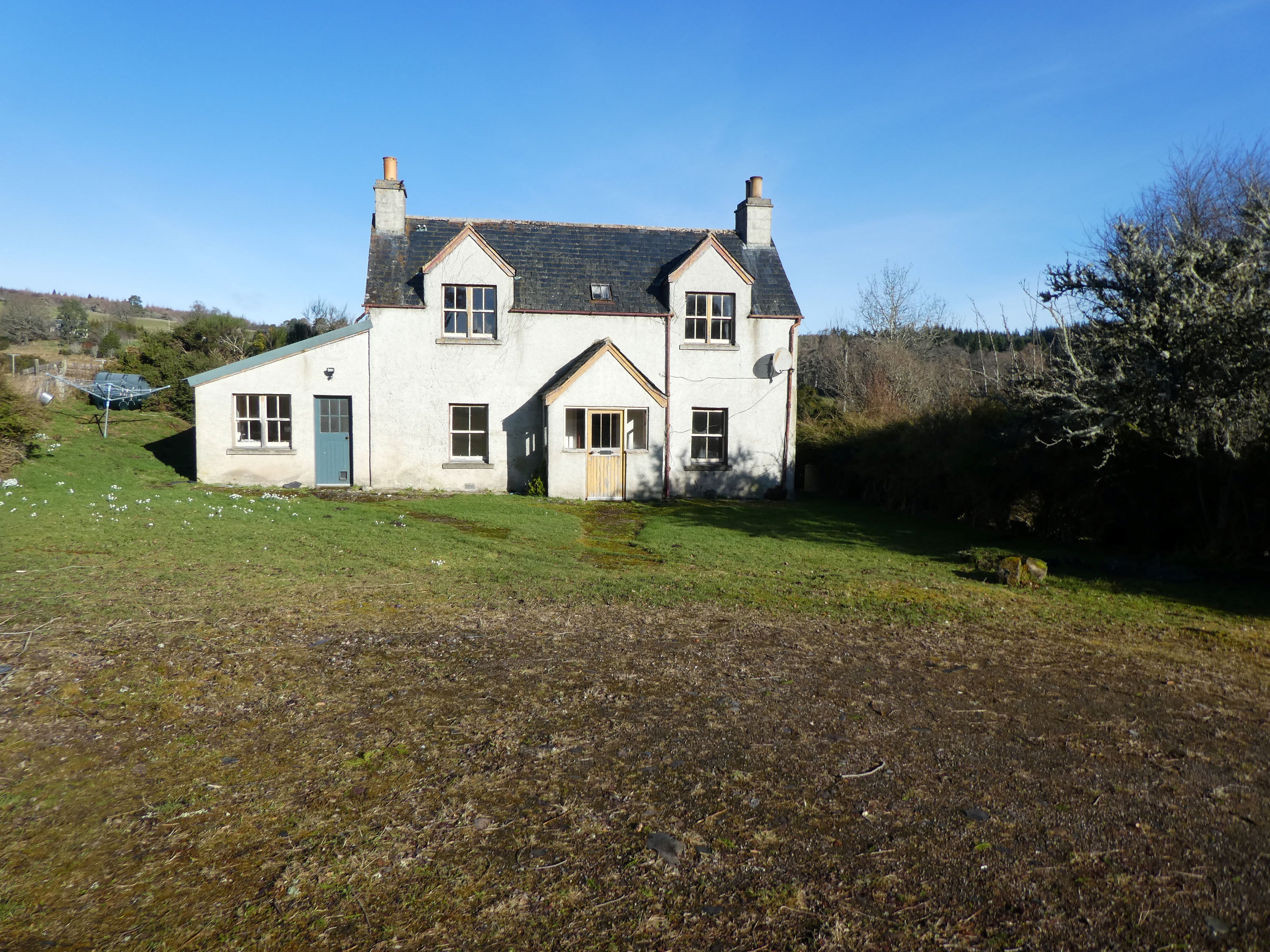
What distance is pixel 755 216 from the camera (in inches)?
910

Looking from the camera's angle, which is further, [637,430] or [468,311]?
[637,430]

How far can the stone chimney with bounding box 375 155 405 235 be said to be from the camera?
71.0ft

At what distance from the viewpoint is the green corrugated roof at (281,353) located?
65.2 feet

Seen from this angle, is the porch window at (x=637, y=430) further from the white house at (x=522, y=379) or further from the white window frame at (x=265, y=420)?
the white window frame at (x=265, y=420)

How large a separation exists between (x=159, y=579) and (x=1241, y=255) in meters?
14.0

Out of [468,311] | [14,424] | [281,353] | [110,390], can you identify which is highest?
[468,311]

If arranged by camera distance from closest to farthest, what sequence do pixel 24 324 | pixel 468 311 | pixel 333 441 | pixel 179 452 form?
pixel 333 441
pixel 468 311
pixel 179 452
pixel 24 324

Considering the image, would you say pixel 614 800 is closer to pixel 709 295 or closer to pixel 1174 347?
pixel 1174 347

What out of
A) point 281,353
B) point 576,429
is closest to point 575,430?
point 576,429

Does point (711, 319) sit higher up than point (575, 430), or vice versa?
point (711, 319)

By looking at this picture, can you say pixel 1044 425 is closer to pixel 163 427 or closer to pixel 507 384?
pixel 507 384

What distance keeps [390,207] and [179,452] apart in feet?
37.4

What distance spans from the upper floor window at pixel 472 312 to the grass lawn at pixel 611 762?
1230cm

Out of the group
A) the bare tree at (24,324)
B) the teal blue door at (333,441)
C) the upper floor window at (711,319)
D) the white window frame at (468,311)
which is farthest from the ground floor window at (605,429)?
the bare tree at (24,324)
